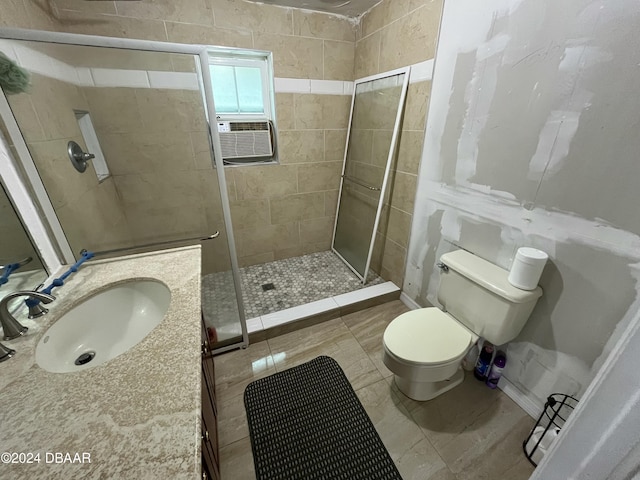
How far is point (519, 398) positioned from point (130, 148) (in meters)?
2.48

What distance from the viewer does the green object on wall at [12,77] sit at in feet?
2.95

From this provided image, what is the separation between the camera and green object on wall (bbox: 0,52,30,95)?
0.90 meters

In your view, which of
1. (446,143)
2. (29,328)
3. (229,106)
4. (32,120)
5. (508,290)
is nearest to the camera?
(29,328)

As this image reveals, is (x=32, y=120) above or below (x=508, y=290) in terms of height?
above

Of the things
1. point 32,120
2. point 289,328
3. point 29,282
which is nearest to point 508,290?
point 289,328

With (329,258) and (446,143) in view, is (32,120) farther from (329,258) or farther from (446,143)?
(329,258)

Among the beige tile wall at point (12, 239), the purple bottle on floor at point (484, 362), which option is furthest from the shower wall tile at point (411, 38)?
the beige tile wall at point (12, 239)

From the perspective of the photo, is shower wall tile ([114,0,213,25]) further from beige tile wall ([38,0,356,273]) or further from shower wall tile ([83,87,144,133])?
shower wall tile ([83,87,144,133])

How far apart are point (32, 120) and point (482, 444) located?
239cm

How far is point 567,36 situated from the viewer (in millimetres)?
917

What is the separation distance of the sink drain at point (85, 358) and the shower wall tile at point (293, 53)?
205 centimetres

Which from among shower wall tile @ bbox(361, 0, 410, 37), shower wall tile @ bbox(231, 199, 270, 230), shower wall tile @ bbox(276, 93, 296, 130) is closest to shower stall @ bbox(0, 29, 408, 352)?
shower wall tile @ bbox(361, 0, 410, 37)

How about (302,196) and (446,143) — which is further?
(302,196)

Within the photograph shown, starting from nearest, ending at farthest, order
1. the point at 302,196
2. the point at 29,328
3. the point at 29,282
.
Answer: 1. the point at 29,328
2. the point at 29,282
3. the point at 302,196
